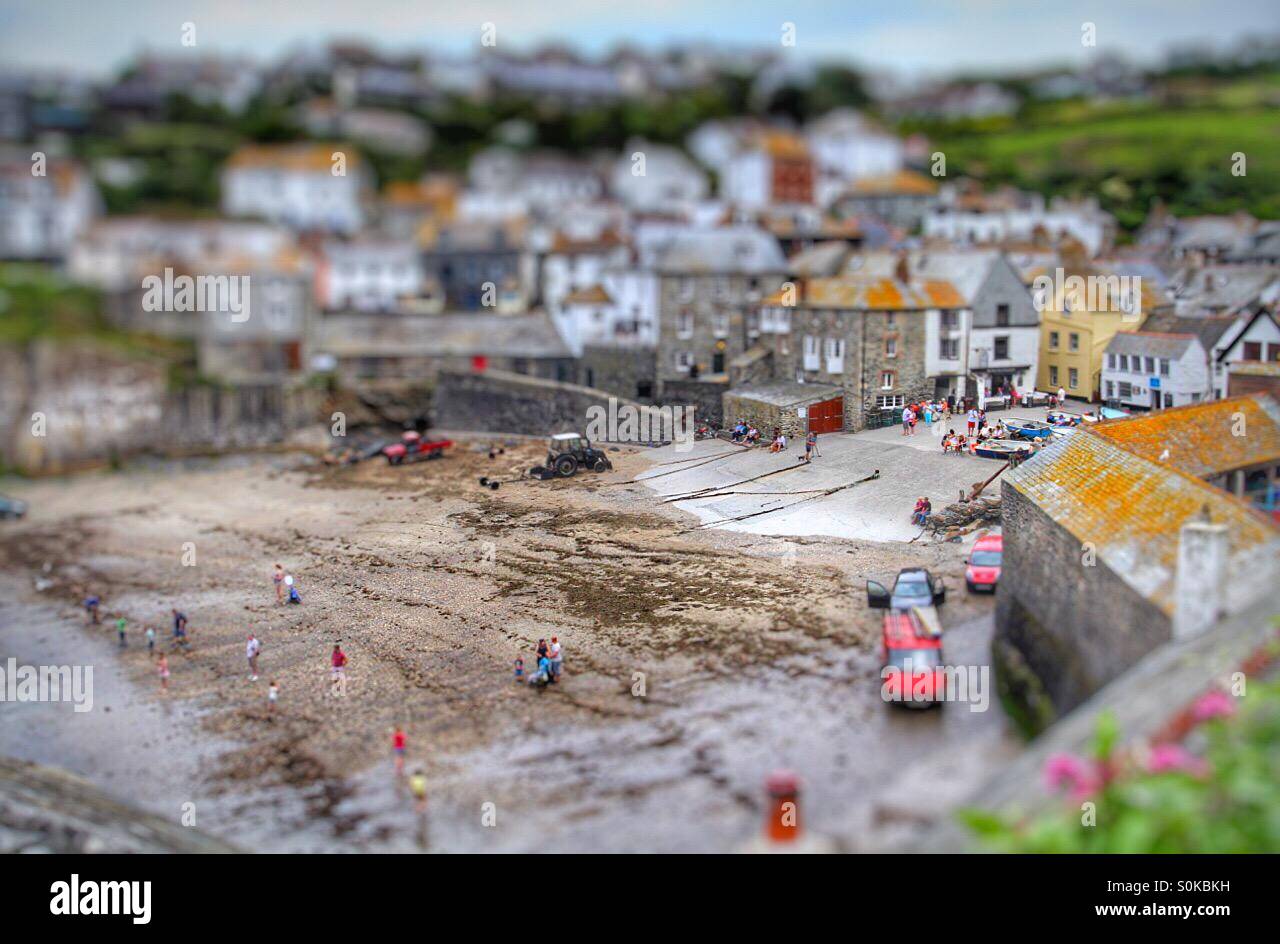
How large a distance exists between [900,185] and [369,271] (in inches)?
809

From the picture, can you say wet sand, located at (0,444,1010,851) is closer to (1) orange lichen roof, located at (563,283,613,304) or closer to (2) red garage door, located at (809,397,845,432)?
(2) red garage door, located at (809,397,845,432)

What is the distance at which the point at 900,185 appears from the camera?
1767 inches

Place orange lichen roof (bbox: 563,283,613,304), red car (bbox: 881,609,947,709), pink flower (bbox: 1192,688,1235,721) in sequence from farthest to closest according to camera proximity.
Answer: orange lichen roof (bbox: 563,283,613,304), red car (bbox: 881,609,947,709), pink flower (bbox: 1192,688,1235,721)

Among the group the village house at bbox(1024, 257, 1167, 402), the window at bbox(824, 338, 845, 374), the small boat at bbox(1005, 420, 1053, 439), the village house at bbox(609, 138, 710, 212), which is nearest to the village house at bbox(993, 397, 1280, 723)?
the small boat at bbox(1005, 420, 1053, 439)

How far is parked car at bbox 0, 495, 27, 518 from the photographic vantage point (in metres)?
28.8

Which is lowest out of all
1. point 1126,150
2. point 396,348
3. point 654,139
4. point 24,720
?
point 24,720

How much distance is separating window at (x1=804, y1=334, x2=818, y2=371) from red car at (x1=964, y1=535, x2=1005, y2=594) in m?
7.65

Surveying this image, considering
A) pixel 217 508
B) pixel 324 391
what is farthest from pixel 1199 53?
pixel 217 508

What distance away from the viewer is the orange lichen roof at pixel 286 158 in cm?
6303

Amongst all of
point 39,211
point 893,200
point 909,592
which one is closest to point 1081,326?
point 909,592

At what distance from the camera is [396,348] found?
3319 cm

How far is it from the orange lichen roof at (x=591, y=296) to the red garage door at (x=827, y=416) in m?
9.07

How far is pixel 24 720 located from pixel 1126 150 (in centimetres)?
4039

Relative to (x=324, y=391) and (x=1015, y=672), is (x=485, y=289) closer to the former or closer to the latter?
(x=324, y=391)
